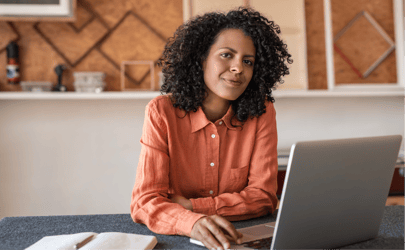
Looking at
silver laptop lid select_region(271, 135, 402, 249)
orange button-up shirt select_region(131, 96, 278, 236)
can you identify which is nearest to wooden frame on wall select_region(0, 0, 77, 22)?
orange button-up shirt select_region(131, 96, 278, 236)

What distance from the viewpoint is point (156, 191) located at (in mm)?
1009

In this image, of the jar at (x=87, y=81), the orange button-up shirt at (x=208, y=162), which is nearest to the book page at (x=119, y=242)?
the orange button-up shirt at (x=208, y=162)

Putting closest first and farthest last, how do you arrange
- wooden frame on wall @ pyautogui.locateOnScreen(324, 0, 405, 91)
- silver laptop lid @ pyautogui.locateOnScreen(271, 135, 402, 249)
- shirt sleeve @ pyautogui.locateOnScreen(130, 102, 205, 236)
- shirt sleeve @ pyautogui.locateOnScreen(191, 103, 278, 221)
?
1. silver laptop lid @ pyautogui.locateOnScreen(271, 135, 402, 249)
2. shirt sleeve @ pyautogui.locateOnScreen(130, 102, 205, 236)
3. shirt sleeve @ pyautogui.locateOnScreen(191, 103, 278, 221)
4. wooden frame on wall @ pyautogui.locateOnScreen(324, 0, 405, 91)

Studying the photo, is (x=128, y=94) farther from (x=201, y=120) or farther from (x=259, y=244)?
(x=259, y=244)

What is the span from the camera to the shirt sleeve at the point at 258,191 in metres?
1.02

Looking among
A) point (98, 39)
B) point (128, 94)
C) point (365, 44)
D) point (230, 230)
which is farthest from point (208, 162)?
point (365, 44)

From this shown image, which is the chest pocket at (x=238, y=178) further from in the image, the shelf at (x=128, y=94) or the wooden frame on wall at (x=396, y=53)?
the wooden frame on wall at (x=396, y=53)

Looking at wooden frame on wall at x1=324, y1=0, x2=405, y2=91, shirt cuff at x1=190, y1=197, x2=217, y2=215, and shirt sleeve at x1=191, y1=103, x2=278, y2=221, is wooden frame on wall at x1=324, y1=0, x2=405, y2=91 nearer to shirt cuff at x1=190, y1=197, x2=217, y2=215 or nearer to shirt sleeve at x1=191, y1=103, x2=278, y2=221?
shirt sleeve at x1=191, y1=103, x2=278, y2=221

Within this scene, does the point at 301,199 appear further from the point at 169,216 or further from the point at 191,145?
the point at 191,145

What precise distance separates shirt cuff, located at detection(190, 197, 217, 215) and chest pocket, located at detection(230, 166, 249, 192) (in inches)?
7.6

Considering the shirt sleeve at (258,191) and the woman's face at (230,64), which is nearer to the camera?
the shirt sleeve at (258,191)

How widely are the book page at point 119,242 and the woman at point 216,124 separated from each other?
198 millimetres

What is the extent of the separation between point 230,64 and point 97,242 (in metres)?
0.75

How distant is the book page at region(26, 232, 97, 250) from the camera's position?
708 mm
